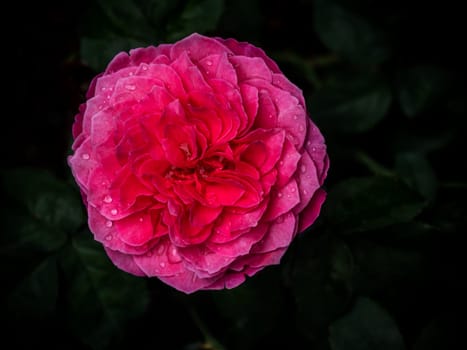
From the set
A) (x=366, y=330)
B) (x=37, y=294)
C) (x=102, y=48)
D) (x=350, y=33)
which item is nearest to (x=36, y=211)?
(x=37, y=294)

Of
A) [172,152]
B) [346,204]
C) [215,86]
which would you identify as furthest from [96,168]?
[346,204]

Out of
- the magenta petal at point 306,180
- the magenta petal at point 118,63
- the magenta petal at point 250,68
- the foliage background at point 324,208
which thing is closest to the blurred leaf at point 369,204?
the foliage background at point 324,208

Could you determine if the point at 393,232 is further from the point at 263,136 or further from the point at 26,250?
the point at 26,250

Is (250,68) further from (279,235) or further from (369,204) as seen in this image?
(369,204)

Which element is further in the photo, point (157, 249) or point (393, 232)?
point (393, 232)

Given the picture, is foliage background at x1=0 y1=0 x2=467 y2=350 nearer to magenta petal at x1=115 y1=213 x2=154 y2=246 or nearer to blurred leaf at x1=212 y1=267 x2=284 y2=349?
blurred leaf at x1=212 y1=267 x2=284 y2=349

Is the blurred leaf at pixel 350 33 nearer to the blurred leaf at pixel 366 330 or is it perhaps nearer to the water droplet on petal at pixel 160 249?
the blurred leaf at pixel 366 330

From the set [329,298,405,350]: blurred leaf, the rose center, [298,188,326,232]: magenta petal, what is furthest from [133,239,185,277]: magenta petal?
[329,298,405,350]: blurred leaf
